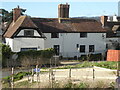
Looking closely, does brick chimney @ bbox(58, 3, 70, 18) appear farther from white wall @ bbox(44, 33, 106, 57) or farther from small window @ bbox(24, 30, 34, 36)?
small window @ bbox(24, 30, 34, 36)

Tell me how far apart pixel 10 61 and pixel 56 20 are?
11030mm

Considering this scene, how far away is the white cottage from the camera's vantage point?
24.0 metres

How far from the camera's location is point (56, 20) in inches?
1134

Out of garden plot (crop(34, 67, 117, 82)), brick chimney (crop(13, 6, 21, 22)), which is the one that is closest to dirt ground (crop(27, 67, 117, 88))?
garden plot (crop(34, 67, 117, 82))

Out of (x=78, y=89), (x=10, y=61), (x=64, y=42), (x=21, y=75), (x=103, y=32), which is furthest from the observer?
(x=103, y=32)

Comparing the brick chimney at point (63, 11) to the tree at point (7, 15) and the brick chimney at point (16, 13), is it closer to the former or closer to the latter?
the brick chimney at point (16, 13)

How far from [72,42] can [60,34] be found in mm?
1960

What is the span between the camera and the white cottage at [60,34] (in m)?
24.0

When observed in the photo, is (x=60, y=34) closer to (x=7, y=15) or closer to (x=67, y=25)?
(x=67, y=25)

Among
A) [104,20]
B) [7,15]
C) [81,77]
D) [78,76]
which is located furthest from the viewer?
[7,15]

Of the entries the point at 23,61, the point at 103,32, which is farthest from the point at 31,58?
the point at 103,32

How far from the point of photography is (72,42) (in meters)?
28.0

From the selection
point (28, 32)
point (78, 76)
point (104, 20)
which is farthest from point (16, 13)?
point (78, 76)

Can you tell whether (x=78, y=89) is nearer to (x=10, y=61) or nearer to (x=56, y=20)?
(x=10, y=61)
